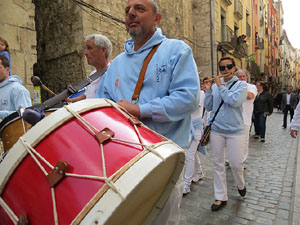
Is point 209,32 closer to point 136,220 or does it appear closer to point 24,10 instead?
point 24,10

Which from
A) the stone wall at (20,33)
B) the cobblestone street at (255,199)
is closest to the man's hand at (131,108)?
the cobblestone street at (255,199)

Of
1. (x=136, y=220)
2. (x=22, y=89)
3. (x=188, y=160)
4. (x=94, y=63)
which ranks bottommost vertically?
(x=188, y=160)

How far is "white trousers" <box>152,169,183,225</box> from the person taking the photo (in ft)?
4.91

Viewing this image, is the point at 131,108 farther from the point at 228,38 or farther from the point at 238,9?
the point at 238,9

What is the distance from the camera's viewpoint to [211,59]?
51.0 feet

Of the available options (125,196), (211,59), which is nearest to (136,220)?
(125,196)

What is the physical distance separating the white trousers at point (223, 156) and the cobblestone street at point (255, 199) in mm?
266

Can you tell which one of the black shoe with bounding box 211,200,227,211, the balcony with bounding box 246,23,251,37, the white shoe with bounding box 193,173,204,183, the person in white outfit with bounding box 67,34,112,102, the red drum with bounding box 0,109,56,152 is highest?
the balcony with bounding box 246,23,251,37

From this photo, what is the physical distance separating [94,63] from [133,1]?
132 centimetres

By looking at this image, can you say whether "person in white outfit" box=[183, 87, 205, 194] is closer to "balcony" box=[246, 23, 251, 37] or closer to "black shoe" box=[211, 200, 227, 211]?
"black shoe" box=[211, 200, 227, 211]

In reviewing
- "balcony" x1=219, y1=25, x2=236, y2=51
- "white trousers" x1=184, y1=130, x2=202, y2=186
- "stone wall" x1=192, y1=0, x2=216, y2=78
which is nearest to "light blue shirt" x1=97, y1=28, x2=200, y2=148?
"white trousers" x1=184, y1=130, x2=202, y2=186

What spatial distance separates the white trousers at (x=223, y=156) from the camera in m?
3.23

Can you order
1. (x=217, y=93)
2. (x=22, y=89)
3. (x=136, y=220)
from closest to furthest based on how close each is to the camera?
1. (x=136, y=220)
2. (x=22, y=89)
3. (x=217, y=93)

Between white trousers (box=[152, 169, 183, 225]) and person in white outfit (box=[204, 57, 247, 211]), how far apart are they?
185cm
